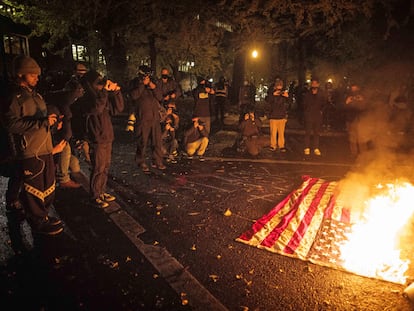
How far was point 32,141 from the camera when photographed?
443 cm

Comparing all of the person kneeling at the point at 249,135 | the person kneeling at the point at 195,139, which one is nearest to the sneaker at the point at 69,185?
the person kneeling at the point at 195,139

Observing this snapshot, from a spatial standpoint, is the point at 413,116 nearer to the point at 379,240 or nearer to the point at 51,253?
the point at 379,240

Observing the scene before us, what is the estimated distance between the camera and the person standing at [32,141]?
427cm

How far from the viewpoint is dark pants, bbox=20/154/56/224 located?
4465 mm

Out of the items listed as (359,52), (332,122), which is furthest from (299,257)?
(359,52)

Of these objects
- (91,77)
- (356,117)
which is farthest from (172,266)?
(356,117)

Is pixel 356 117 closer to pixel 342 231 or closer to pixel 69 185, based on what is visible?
pixel 342 231

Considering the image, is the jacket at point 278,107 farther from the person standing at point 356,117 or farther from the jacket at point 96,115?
the jacket at point 96,115

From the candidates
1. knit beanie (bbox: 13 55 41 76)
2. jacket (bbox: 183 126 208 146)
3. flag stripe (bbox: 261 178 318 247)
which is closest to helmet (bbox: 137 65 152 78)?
jacket (bbox: 183 126 208 146)

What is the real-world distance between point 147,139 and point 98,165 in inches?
95.4

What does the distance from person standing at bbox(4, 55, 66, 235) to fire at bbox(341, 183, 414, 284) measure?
3925 mm

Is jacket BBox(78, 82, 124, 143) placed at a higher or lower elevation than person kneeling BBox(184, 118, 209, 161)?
higher

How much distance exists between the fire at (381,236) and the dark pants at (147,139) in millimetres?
4587

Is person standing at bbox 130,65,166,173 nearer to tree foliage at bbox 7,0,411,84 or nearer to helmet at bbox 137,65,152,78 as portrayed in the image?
helmet at bbox 137,65,152,78
